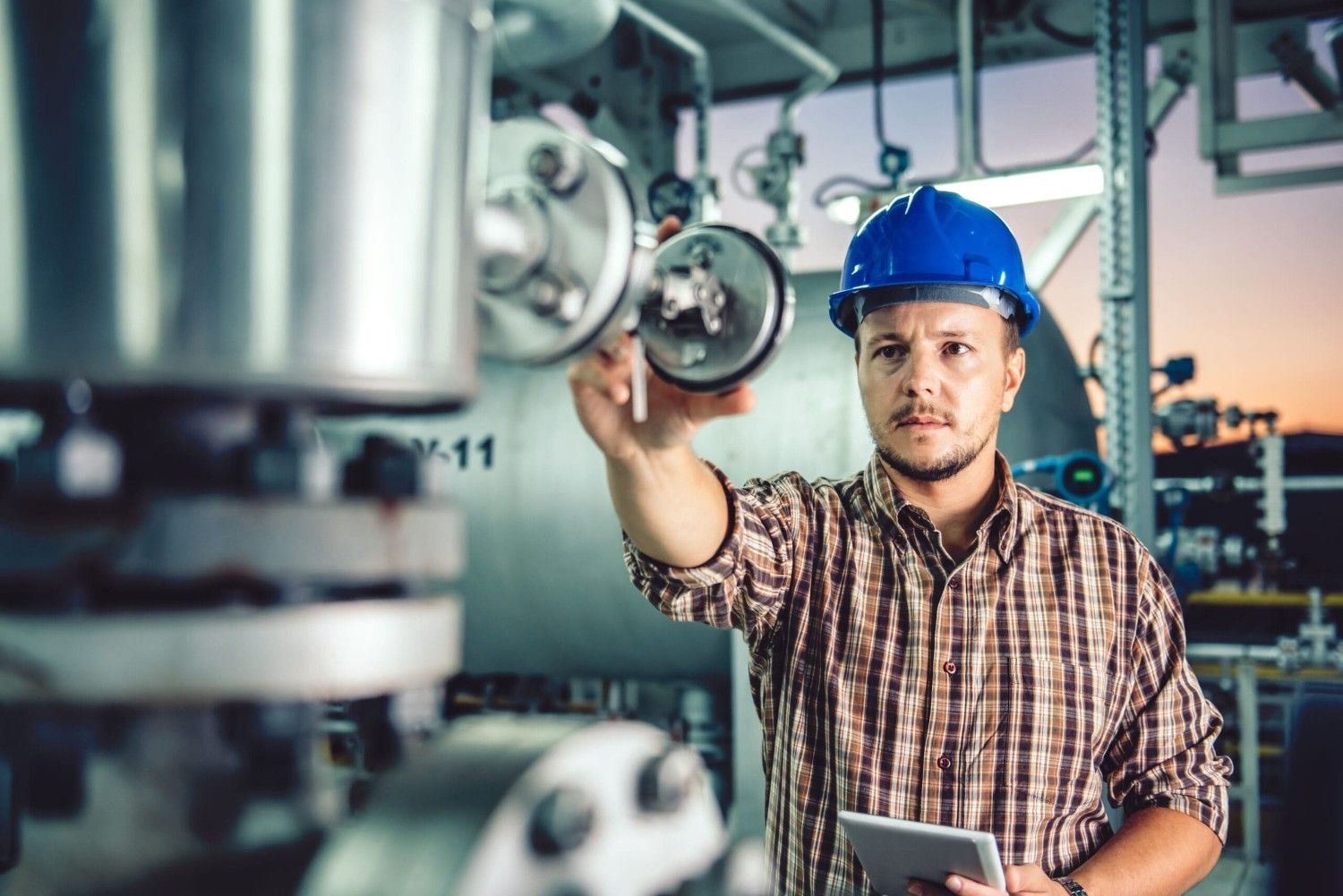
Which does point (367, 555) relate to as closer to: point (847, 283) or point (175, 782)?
point (175, 782)

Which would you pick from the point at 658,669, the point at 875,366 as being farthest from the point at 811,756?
the point at 658,669

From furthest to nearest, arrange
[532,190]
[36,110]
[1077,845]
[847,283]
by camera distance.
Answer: [847,283]
[1077,845]
[532,190]
[36,110]

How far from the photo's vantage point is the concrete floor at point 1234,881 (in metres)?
2.97

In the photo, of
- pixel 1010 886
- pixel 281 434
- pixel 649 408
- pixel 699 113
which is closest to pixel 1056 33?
pixel 699 113

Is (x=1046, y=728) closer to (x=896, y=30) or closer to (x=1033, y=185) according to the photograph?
(x=1033, y=185)

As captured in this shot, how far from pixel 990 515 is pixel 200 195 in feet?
3.51

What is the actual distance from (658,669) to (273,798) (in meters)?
2.34

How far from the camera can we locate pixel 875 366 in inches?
50.8

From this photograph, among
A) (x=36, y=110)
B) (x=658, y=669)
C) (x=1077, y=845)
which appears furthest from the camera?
(x=658, y=669)

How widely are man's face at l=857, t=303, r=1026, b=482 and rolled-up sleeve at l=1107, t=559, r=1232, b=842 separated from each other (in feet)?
0.84

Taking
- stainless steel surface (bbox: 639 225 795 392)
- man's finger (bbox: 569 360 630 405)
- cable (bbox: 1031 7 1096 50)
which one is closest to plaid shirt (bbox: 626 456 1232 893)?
man's finger (bbox: 569 360 630 405)

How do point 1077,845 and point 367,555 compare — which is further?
point 1077,845

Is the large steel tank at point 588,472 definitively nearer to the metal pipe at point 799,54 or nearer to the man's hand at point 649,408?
the metal pipe at point 799,54

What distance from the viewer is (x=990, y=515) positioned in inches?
50.3
